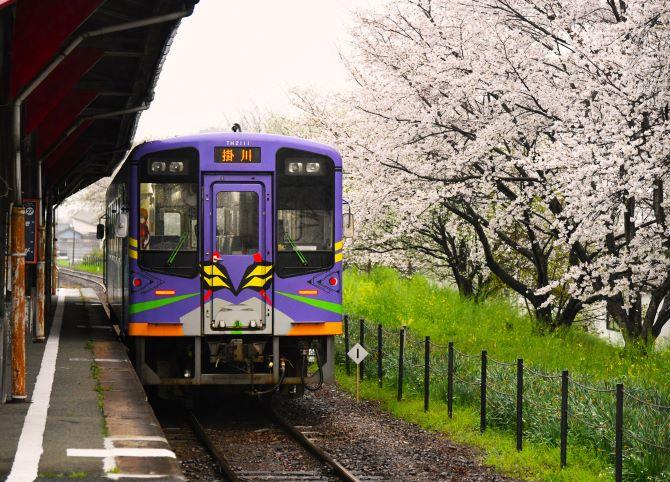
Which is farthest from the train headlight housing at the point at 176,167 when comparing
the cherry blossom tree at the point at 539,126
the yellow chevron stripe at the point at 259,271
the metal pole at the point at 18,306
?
the cherry blossom tree at the point at 539,126

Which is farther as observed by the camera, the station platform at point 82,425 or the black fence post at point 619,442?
the black fence post at point 619,442

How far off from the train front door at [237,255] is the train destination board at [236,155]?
0.19 meters

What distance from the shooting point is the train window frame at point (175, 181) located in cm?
1238

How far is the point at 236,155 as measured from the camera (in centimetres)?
1248

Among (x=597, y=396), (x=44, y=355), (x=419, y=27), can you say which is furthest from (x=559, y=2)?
(x=44, y=355)

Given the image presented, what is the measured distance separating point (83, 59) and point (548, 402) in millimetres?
6703

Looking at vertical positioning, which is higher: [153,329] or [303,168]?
[303,168]

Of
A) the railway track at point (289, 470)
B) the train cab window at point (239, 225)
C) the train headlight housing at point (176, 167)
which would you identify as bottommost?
the railway track at point (289, 470)

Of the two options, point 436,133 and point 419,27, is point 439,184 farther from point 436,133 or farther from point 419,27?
point 419,27

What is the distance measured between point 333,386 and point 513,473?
6.44 metres

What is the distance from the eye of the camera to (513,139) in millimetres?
19469

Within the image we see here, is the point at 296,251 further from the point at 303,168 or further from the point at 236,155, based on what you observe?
the point at 236,155

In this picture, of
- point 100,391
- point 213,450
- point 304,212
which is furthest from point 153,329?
point 304,212

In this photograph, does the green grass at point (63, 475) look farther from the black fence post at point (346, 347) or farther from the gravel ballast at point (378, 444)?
the black fence post at point (346, 347)
